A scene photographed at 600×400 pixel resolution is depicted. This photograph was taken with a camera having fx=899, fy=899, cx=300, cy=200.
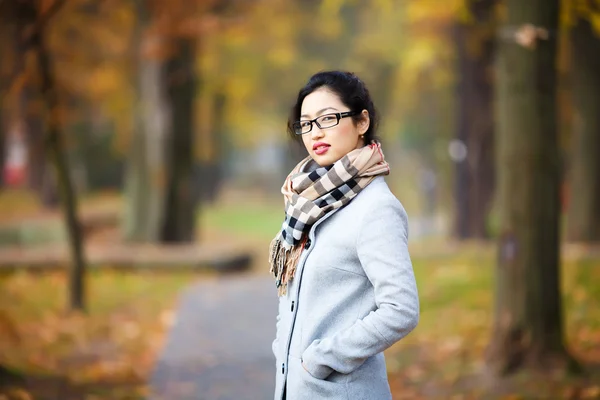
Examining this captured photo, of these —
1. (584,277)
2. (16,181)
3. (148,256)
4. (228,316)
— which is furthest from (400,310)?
(16,181)

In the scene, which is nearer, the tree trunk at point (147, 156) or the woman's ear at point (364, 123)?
the woman's ear at point (364, 123)

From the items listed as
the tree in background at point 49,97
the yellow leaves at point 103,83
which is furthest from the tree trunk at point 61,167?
the yellow leaves at point 103,83

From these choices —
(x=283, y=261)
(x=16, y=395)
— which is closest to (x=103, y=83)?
(x=16, y=395)

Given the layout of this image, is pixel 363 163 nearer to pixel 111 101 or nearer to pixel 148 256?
pixel 148 256

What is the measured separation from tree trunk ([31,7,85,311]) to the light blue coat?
7.48 meters

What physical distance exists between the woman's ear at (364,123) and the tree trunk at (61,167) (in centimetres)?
735

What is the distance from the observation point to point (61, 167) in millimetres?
10859

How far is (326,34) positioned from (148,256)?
17.7 meters

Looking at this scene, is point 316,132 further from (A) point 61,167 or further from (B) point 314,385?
(A) point 61,167

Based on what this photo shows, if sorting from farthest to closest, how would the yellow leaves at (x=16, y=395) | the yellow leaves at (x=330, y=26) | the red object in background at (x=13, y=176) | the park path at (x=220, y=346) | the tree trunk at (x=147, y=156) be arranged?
the red object in background at (x=13, y=176), the yellow leaves at (x=330, y=26), the tree trunk at (x=147, y=156), the park path at (x=220, y=346), the yellow leaves at (x=16, y=395)

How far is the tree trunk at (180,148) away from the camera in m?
18.2

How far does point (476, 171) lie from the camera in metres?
18.7

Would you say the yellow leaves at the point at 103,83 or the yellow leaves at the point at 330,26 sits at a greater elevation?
the yellow leaves at the point at 330,26

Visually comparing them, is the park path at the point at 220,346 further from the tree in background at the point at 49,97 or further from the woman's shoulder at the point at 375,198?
the woman's shoulder at the point at 375,198
